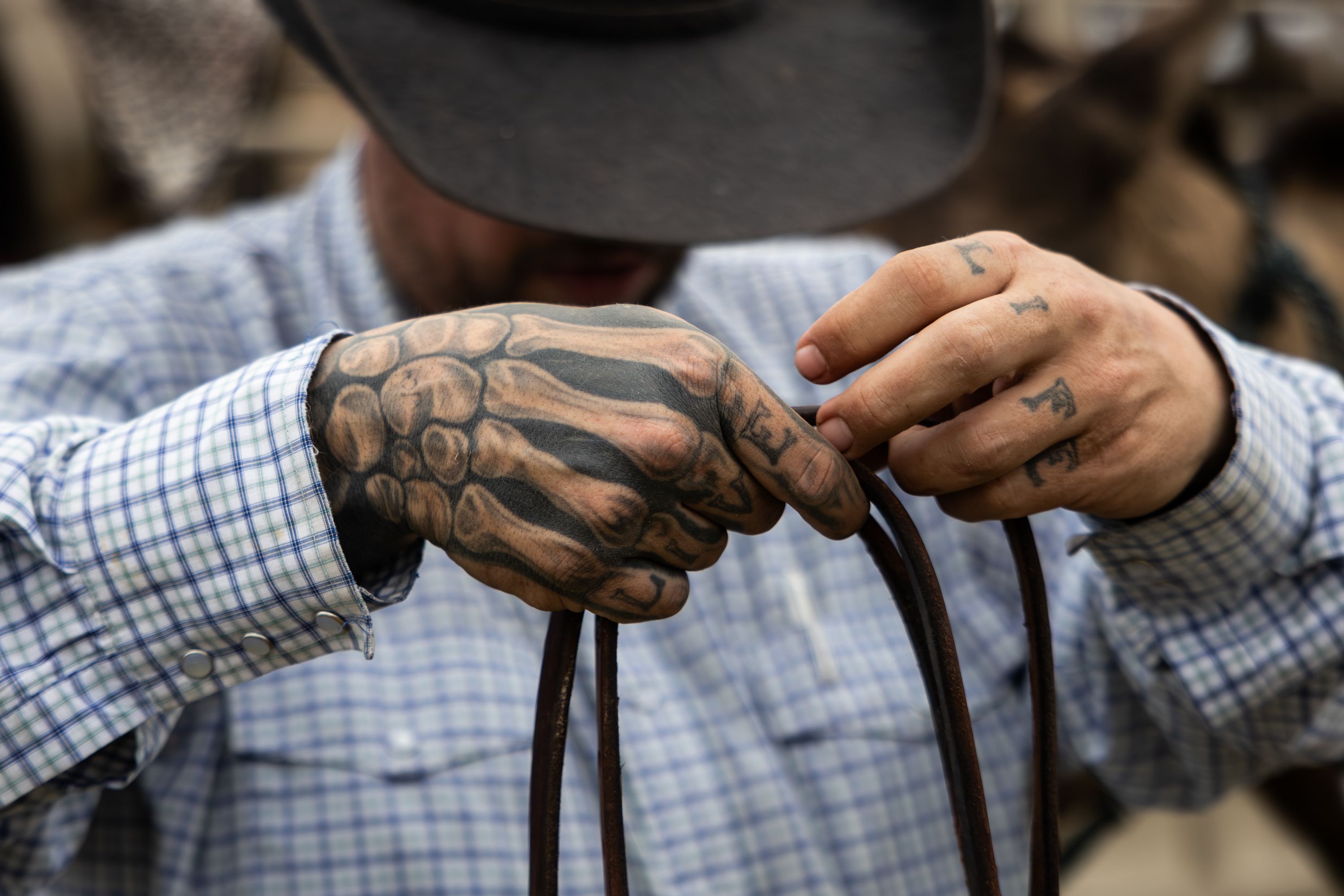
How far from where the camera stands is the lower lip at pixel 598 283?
3.26 feet

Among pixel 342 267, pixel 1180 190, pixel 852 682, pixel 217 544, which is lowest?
pixel 852 682

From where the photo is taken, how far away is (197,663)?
2.25 feet

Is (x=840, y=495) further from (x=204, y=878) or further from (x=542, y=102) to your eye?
(x=204, y=878)

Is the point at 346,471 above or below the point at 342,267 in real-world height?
above

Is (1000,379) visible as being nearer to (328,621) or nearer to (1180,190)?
(328,621)

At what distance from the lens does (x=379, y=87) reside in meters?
0.83

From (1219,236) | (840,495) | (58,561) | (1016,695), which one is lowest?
(1016,695)

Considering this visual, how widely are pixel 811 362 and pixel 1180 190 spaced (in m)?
1.34

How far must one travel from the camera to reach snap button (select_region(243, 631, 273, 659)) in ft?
2.21

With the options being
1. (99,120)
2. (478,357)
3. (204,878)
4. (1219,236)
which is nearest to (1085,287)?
(478,357)

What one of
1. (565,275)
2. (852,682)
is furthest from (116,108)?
(852,682)

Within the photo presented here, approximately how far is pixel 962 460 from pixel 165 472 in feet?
1.60

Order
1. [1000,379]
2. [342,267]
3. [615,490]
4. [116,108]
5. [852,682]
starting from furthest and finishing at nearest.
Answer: [116,108] < [342,267] < [852,682] < [1000,379] < [615,490]

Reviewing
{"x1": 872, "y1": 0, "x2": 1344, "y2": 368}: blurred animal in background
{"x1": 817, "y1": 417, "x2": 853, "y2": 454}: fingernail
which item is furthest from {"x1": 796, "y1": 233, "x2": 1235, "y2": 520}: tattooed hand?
{"x1": 872, "y1": 0, "x2": 1344, "y2": 368}: blurred animal in background
